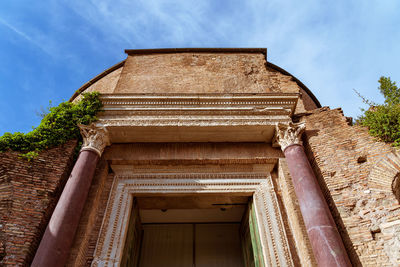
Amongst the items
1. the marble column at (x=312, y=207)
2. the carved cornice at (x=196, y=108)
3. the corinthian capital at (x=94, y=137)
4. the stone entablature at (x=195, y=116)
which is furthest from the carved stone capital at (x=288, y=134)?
the corinthian capital at (x=94, y=137)

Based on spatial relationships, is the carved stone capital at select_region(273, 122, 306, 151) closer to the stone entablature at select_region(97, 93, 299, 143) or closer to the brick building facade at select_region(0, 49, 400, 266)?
the brick building facade at select_region(0, 49, 400, 266)

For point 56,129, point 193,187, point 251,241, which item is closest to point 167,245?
point 193,187

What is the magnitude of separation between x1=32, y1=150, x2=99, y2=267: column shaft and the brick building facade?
18mm

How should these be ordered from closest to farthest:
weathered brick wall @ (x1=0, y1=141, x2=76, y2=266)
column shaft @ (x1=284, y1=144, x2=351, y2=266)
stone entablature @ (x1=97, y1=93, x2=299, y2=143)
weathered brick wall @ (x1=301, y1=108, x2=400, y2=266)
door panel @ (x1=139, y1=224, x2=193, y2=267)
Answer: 1. column shaft @ (x1=284, y1=144, x2=351, y2=266)
2. weathered brick wall @ (x1=0, y1=141, x2=76, y2=266)
3. weathered brick wall @ (x1=301, y1=108, x2=400, y2=266)
4. stone entablature @ (x1=97, y1=93, x2=299, y2=143)
5. door panel @ (x1=139, y1=224, x2=193, y2=267)

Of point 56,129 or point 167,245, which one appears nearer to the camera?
point 56,129

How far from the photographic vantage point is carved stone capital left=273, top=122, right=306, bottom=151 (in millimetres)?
5273

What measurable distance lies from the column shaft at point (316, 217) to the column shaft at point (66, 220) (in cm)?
361

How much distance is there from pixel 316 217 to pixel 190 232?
4153mm

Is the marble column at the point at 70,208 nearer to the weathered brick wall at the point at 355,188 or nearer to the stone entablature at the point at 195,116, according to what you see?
the stone entablature at the point at 195,116

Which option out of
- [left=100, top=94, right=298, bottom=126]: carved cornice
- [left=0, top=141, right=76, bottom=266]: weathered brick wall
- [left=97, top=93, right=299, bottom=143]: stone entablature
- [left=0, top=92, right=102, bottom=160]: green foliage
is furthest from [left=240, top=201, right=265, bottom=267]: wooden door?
[left=0, top=92, right=102, bottom=160]: green foliage

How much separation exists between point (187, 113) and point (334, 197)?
3.29m

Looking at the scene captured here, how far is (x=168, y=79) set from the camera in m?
7.44

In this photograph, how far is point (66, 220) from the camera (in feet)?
13.2

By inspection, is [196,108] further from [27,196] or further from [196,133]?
[27,196]
